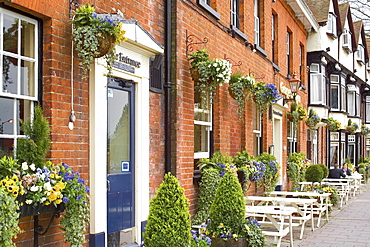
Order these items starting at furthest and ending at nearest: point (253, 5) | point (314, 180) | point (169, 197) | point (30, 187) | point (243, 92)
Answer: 1. point (314, 180)
2. point (253, 5)
3. point (243, 92)
4. point (169, 197)
5. point (30, 187)

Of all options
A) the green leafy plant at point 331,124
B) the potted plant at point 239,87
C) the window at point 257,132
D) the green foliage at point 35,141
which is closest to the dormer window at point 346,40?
the green leafy plant at point 331,124

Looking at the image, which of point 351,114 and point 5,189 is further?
point 351,114

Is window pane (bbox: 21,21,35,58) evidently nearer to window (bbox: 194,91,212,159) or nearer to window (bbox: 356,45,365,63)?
window (bbox: 194,91,212,159)

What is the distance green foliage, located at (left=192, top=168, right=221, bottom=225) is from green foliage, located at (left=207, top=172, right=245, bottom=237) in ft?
3.74

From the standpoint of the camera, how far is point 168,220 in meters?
5.96

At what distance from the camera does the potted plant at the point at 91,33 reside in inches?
213

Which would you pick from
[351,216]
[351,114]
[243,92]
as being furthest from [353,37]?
[243,92]

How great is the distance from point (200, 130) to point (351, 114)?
23126 mm

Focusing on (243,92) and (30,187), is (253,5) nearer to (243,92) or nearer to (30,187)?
(243,92)

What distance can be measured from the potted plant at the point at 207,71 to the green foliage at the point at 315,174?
26.4 feet

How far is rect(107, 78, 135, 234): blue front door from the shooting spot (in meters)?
6.56

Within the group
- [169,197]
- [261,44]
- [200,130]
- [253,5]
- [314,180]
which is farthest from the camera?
[314,180]

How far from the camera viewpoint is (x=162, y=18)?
800cm

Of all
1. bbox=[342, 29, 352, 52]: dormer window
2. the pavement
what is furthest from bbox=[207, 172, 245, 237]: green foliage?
bbox=[342, 29, 352, 52]: dormer window
